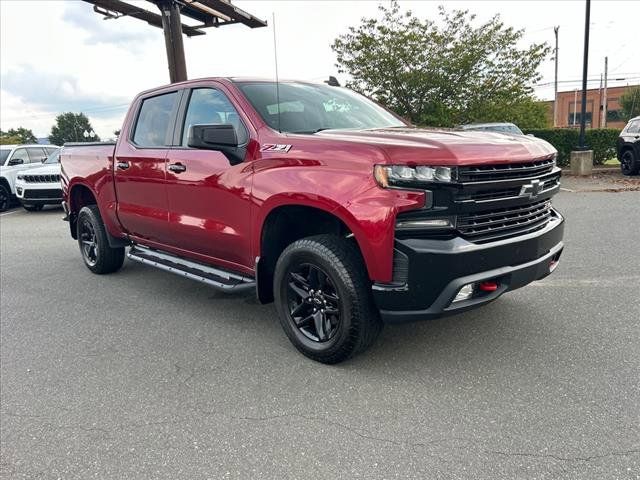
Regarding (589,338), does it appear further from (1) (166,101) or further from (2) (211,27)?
(2) (211,27)

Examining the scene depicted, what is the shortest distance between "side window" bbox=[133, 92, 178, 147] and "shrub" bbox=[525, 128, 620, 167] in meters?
15.3

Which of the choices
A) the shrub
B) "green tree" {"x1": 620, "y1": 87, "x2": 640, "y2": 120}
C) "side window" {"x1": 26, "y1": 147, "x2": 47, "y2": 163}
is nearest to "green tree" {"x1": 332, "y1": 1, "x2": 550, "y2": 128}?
the shrub

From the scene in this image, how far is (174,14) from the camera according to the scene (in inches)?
460

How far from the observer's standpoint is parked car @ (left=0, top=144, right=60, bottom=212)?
13219mm

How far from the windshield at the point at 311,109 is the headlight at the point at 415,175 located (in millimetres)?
1048

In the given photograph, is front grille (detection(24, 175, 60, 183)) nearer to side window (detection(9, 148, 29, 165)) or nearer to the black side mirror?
side window (detection(9, 148, 29, 165))

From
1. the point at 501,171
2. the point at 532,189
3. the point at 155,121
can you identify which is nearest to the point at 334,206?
the point at 501,171

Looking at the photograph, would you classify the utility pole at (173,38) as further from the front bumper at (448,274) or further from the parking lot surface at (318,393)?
the front bumper at (448,274)

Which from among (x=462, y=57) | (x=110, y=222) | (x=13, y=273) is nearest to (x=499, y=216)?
(x=110, y=222)

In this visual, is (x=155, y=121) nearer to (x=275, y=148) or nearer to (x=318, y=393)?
(x=275, y=148)

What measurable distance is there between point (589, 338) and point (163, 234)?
11.6 ft

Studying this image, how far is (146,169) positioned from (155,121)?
0.50m

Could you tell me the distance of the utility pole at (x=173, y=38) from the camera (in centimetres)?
1167

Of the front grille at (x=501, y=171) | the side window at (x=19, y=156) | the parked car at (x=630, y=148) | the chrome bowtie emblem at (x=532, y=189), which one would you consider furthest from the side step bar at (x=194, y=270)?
the parked car at (x=630, y=148)
